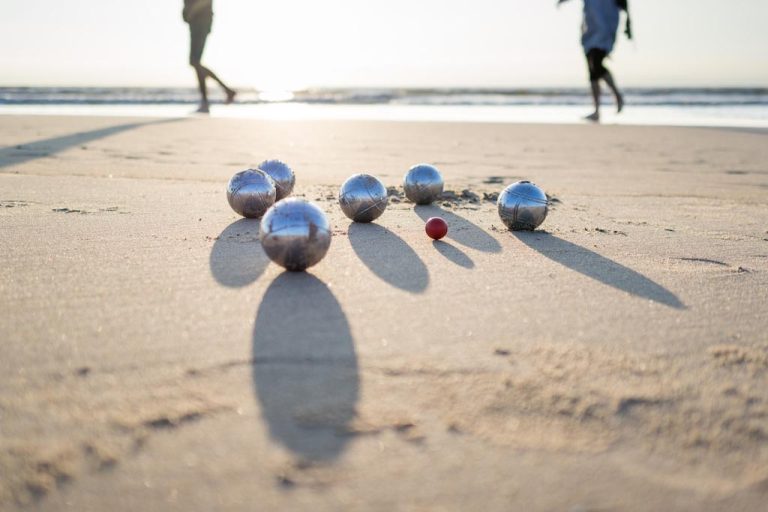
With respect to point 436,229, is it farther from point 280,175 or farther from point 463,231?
point 280,175

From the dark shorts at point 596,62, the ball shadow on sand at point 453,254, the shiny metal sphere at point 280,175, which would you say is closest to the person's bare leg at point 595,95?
the dark shorts at point 596,62

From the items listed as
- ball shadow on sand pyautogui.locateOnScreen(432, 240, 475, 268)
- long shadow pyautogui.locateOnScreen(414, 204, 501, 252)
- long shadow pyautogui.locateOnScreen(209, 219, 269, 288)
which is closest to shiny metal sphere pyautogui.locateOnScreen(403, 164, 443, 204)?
long shadow pyautogui.locateOnScreen(414, 204, 501, 252)

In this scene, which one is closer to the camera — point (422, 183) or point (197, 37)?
point (422, 183)

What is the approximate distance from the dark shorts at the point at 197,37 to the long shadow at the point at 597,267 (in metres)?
9.43

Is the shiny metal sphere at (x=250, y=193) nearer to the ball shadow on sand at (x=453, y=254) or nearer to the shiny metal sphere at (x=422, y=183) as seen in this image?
the shiny metal sphere at (x=422, y=183)

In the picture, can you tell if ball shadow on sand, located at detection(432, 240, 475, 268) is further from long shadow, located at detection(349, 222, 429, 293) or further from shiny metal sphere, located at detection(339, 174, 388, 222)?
shiny metal sphere, located at detection(339, 174, 388, 222)

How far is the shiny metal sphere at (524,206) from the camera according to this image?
394 centimetres

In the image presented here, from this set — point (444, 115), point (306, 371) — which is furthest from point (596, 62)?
point (306, 371)

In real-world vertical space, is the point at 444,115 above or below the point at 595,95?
below

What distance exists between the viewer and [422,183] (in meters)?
4.75

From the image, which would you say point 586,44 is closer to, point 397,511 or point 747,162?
point 747,162

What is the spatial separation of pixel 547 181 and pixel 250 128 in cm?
606

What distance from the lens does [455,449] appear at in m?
1.66

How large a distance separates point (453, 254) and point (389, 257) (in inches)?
14.1
